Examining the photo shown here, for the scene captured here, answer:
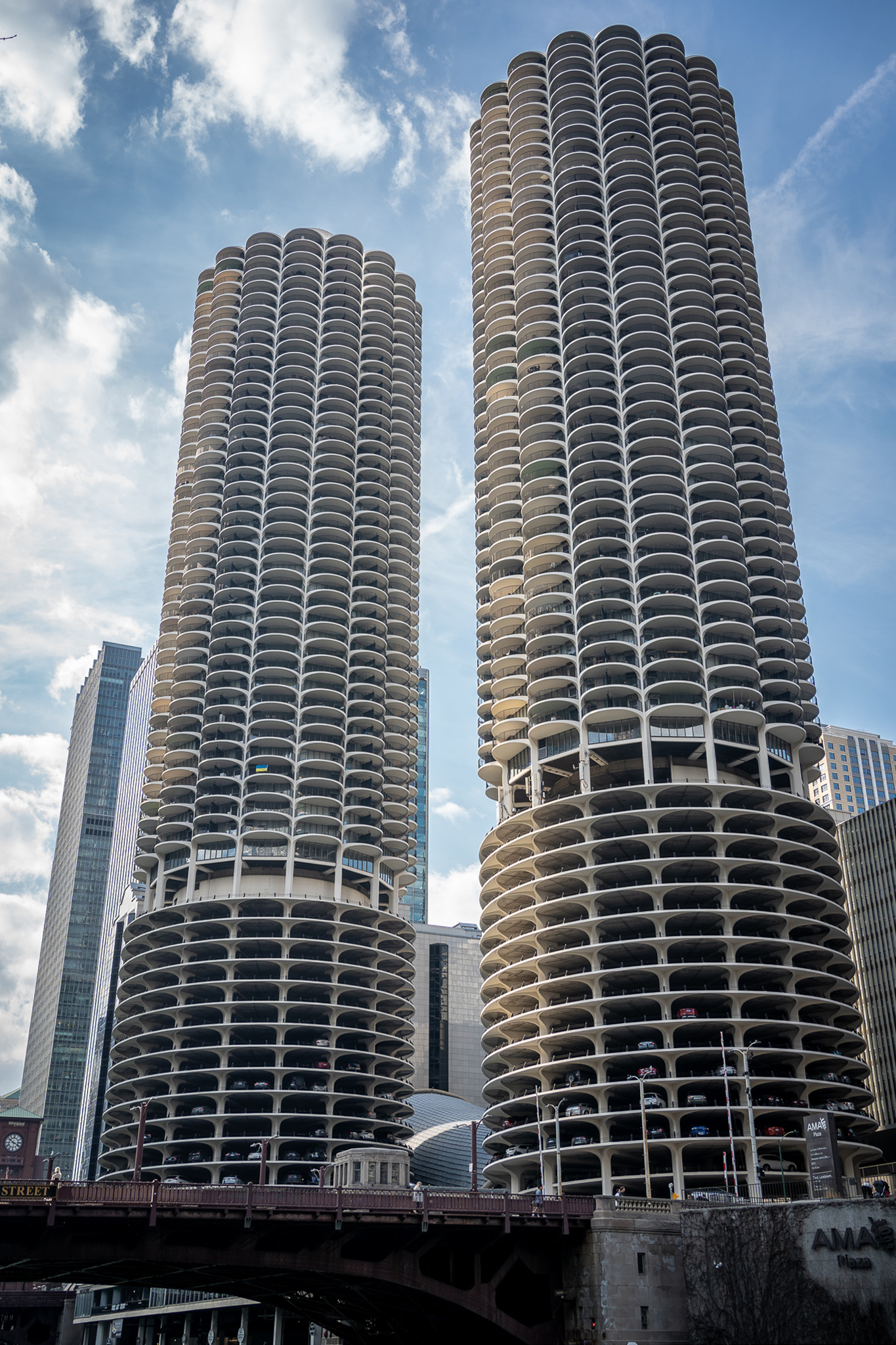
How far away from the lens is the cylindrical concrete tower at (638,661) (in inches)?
4385

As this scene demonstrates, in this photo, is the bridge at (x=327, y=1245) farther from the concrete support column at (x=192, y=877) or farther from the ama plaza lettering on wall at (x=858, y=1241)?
the concrete support column at (x=192, y=877)

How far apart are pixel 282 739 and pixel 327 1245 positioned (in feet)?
292

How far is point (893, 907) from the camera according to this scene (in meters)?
144

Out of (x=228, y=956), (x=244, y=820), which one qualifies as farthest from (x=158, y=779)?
(x=228, y=956)

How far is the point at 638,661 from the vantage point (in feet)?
416

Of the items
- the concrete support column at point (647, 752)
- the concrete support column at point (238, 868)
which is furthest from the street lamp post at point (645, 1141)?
the concrete support column at point (238, 868)

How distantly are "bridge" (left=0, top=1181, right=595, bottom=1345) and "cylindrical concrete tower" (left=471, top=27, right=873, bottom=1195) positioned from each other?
2557 cm

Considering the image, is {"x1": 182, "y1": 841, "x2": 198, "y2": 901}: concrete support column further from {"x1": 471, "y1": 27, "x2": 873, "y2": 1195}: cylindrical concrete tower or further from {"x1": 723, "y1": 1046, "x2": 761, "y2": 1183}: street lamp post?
{"x1": 723, "y1": 1046, "x2": 761, "y2": 1183}: street lamp post

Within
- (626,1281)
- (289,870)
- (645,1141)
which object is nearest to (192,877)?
(289,870)

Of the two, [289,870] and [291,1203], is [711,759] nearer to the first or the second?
[289,870]

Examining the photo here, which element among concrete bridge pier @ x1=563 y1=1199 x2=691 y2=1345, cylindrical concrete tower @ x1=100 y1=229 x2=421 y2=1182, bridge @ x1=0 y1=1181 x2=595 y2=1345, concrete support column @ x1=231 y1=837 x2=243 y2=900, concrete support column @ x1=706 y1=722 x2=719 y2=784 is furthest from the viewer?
concrete support column @ x1=231 y1=837 x2=243 y2=900

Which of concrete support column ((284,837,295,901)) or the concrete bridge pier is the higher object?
concrete support column ((284,837,295,901))

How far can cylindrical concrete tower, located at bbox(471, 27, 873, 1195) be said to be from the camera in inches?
4385

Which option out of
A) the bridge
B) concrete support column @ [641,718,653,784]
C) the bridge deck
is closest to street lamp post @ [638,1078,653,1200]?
the bridge
